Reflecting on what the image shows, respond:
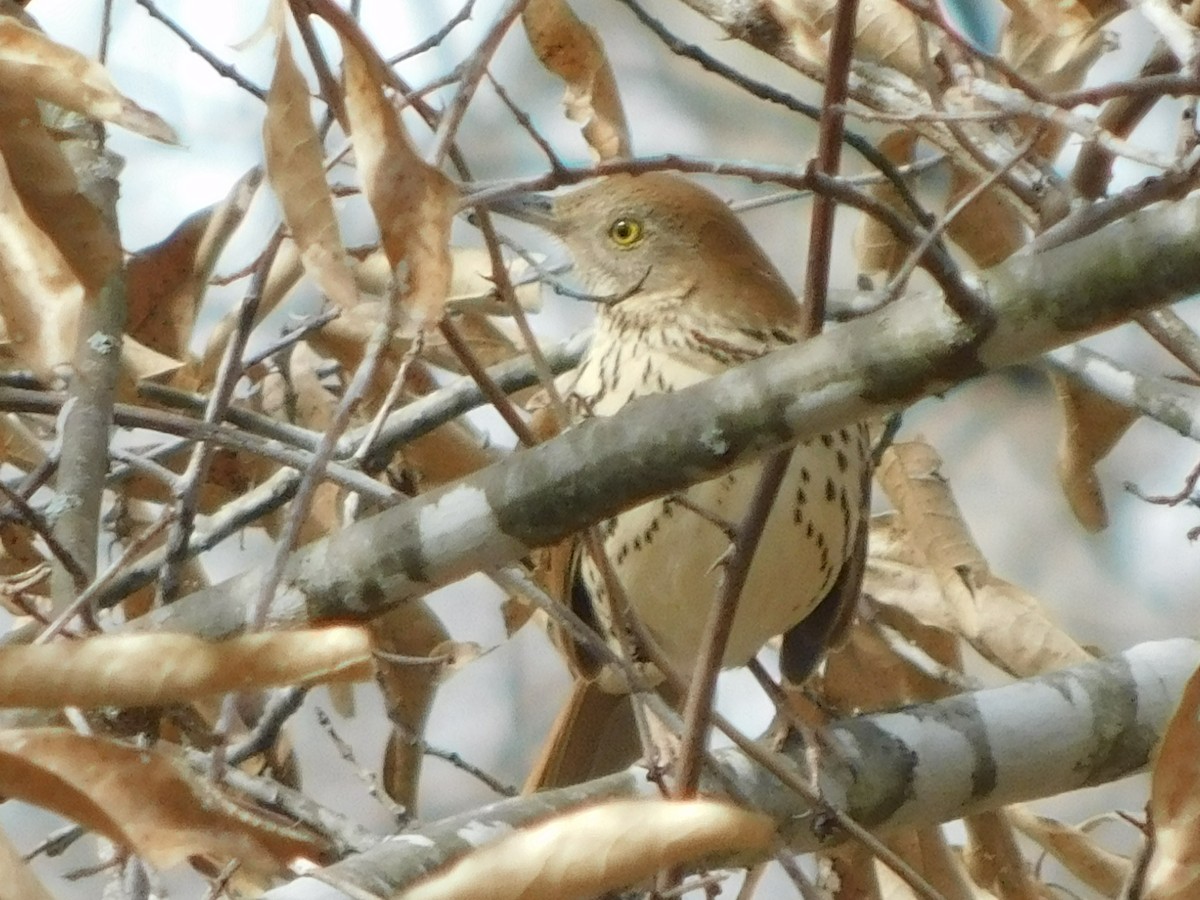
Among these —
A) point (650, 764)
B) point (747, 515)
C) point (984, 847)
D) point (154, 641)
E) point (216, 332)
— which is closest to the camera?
point (154, 641)

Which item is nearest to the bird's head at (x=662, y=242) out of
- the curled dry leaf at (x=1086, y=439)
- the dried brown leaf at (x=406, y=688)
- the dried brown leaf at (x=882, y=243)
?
the dried brown leaf at (x=882, y=243)

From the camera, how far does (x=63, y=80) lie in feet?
3.49

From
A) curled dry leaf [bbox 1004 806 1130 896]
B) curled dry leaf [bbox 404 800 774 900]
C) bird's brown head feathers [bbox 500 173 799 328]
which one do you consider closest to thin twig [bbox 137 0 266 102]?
bird's brown head feathers [bbox 500 173 799 328]

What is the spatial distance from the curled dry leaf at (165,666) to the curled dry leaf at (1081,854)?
4.13ft

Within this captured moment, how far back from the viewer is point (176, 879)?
12.6 ft

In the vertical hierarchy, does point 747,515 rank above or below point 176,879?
below

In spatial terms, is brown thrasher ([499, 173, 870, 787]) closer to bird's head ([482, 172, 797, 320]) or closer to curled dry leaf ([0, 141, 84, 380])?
bird's head ([482, 172, 797, 320])

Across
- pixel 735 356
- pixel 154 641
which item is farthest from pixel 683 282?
pixel 154 641

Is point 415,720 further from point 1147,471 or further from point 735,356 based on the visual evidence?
point 1147,471

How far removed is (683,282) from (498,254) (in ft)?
3.21

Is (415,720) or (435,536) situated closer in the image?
(435,536)

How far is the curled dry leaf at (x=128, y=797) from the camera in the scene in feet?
2.27

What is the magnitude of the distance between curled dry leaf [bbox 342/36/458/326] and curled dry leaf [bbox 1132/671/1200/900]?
18.2 inches

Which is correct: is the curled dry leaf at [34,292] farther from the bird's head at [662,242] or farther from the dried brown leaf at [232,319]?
the bird's head at [662,242]
